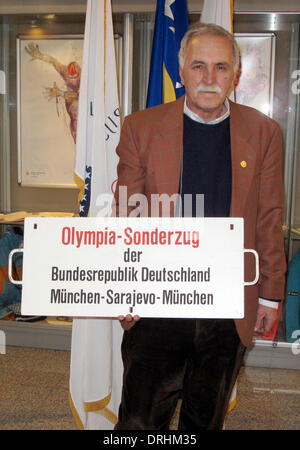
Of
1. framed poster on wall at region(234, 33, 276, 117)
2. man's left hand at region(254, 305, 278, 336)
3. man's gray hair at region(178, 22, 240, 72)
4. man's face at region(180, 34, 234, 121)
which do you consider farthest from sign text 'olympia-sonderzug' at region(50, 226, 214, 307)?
framed poster on wall at region(234, 33, 276, 117)

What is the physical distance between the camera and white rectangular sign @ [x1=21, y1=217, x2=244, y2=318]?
1374 mm

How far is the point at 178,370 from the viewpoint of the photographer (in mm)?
1572

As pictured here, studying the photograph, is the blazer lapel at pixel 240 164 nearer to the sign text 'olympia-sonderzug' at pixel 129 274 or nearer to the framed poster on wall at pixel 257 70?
the sign text 'olympia-sonderzug' at pixel 129 274

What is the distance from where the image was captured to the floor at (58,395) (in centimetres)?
263

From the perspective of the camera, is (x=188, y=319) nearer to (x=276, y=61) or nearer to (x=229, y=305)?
(x=229, y=305)

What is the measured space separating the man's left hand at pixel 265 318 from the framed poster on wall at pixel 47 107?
2396mm

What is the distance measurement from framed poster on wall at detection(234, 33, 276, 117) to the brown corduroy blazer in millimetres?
1915

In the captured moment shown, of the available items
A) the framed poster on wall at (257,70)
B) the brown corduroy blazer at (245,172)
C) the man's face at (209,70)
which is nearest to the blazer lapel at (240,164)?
the brown corduroy blazer at (245,172)

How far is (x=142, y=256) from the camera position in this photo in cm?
139

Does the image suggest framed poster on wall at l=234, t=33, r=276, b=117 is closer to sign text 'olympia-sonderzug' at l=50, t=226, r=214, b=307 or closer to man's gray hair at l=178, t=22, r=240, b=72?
man's gray hair at l=178, t=22, r=240, b=72

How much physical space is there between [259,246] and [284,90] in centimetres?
218

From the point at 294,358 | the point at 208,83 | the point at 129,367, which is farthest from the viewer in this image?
the point at 294,358

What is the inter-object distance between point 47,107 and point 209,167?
8.13 ft
